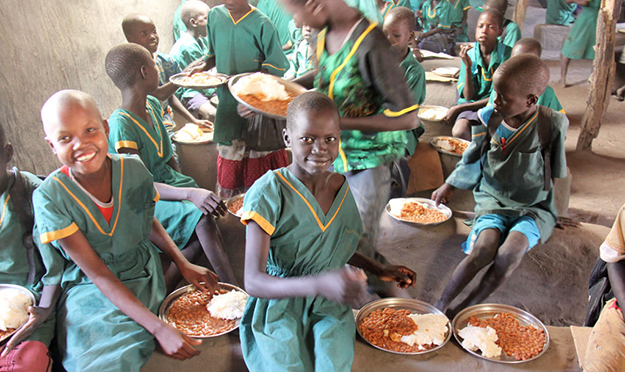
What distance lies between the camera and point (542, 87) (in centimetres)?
248

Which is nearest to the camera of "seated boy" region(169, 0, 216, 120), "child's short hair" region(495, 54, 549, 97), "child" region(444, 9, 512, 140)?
"child's short hair" region(495, 54, 549, 97)

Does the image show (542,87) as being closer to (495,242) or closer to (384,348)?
(495,242)

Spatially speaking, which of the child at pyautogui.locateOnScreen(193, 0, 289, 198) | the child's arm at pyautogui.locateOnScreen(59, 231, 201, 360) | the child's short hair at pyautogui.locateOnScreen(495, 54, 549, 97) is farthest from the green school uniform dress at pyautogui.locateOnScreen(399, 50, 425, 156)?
the child's arm at pyautogui.locateOnScreen(59, 231, 201, 360)

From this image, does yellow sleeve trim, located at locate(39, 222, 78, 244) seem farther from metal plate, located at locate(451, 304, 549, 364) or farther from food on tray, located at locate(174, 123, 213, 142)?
food on tray, located at locate(174, 123, 213, 142)

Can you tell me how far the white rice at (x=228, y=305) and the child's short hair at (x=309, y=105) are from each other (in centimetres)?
75

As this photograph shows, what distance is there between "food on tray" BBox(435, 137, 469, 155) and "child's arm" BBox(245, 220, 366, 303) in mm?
2781

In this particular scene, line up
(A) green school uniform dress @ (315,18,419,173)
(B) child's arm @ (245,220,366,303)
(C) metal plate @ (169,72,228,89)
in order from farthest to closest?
(C) metal plate @ (169,72,228,89) < (A) green school uniform dress @ (315,18,419,173) < (B) child's arm @ (245,220,366,303)

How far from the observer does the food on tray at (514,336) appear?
1771mm

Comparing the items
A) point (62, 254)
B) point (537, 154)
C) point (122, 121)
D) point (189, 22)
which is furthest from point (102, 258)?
point (189, 22)

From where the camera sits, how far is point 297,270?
183 cm

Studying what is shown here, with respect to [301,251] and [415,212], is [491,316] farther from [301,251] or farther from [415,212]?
[415,212]

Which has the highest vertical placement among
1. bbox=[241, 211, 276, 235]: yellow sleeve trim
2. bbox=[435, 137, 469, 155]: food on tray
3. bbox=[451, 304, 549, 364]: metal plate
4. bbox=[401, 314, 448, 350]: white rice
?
bbox=[241, 211, 276, 235]: yellow sleeve trim

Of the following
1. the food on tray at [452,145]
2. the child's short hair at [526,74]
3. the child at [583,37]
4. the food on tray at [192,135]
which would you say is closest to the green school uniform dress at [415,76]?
the food on tray at [452,145]

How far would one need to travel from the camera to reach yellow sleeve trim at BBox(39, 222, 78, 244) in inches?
68.6
